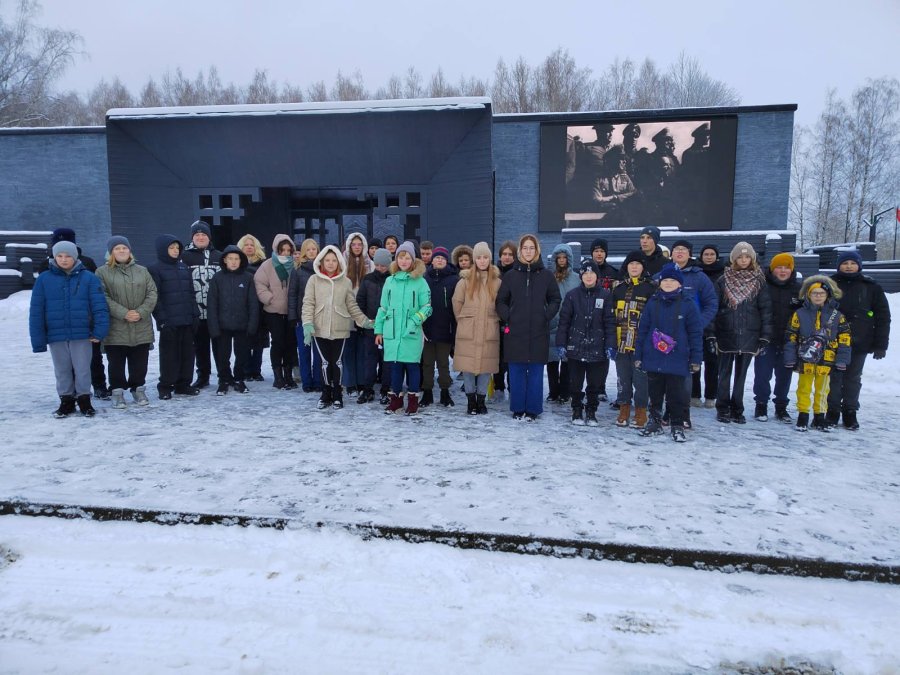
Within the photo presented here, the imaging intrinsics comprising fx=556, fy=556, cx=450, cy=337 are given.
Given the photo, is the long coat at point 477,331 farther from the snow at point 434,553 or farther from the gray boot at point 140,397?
the gray boot at point 140,397

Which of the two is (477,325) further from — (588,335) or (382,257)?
(382,257)

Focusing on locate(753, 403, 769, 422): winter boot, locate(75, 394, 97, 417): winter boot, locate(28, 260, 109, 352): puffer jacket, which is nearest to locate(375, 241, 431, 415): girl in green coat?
locate(28, 260, 109, 352): puffer jacket

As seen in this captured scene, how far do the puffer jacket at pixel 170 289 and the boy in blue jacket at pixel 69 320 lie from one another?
0.64 metres

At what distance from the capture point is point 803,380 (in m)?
5.48

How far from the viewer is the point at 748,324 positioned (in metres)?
5.59

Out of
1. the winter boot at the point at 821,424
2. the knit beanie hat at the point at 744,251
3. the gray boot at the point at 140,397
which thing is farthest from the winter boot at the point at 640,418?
the gray boot at the point at 140,397

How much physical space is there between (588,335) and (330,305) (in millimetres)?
2749

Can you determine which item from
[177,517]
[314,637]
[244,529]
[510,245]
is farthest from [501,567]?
[510,245]

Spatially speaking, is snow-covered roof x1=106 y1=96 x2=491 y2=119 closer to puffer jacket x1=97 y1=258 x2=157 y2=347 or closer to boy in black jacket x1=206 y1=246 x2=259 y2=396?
boy in black jacket x1=206 y1=246 x2=259 y2=396

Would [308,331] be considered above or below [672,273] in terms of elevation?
below

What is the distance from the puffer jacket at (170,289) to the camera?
6.26 m

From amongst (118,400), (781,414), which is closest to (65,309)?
(118,400)

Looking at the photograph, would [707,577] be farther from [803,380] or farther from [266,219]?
[266,219]

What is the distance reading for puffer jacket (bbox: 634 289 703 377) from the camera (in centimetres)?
505
